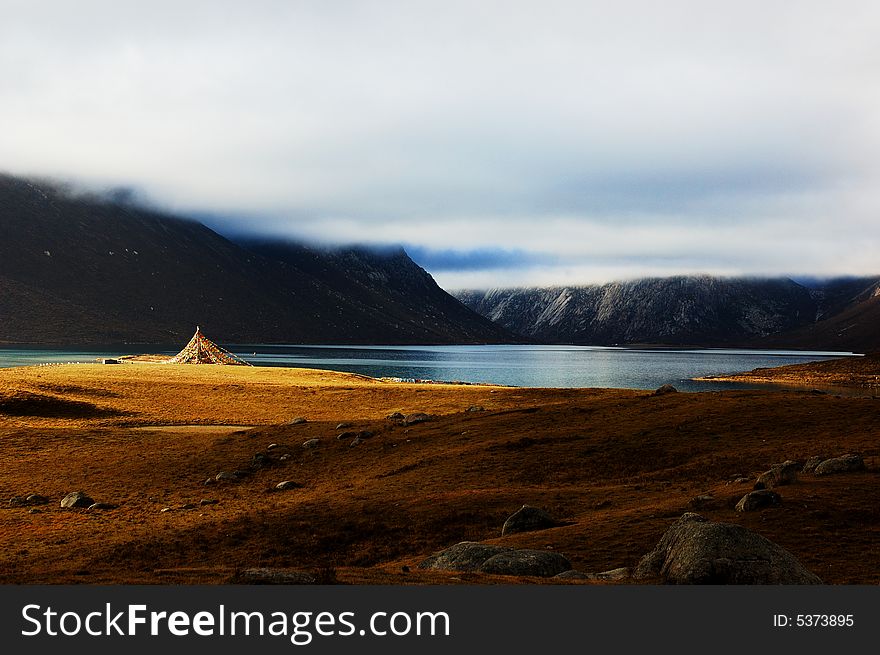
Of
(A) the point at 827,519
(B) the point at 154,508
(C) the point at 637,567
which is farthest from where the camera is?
(B) the point at 154,508

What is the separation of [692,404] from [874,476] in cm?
2432

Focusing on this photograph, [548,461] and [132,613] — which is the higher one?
[132,613]

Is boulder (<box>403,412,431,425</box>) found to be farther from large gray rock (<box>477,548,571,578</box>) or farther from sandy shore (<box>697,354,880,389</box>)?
sandy shore (<box>697,354,880,389</box>)

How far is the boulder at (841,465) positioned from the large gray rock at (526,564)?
1877cm

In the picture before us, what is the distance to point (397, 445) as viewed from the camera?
5219 cm

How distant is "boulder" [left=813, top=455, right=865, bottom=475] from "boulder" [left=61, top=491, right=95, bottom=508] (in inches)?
1473

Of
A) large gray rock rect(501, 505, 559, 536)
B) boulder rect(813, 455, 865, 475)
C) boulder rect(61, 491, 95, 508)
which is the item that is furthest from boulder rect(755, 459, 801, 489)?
boulder rect(61, 491, 95, 508)

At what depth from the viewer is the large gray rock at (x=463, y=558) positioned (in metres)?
22.3

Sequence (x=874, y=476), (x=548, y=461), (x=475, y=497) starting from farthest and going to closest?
Result: (x=548, y=461)
(x=475, y=497)
(x=874, y=476)

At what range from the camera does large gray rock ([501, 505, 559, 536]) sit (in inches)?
1168

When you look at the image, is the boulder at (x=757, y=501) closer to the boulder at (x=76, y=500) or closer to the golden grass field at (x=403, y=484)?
the golden grass field at (x=403, y=484)

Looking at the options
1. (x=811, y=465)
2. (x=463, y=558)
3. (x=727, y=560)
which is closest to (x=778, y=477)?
(x=811, y=465)

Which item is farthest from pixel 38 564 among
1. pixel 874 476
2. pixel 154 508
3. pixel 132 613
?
pixel 874 476

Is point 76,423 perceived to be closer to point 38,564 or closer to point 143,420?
point 143,420
